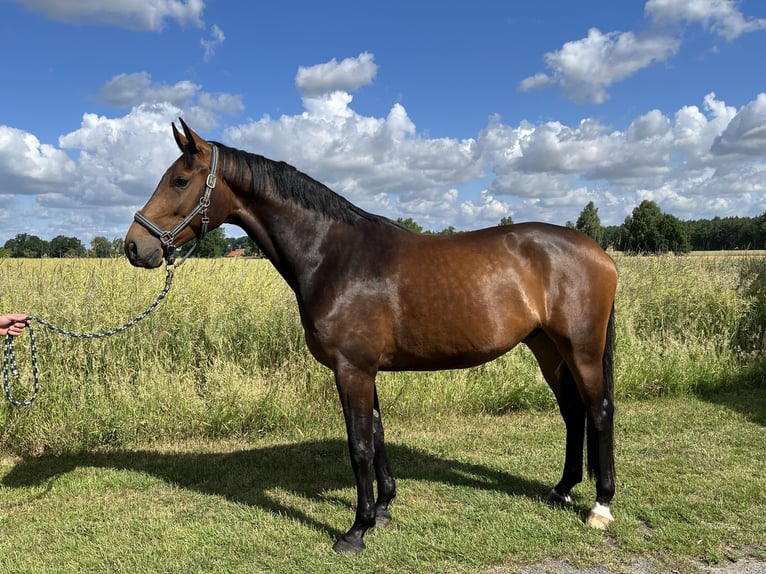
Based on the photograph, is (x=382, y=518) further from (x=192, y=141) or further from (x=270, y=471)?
(x=192, y=141)

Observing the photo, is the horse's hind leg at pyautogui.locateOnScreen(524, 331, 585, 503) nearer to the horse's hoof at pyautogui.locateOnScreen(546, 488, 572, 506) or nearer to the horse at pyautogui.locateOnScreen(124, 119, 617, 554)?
the horse's hoof at pyautogui.locateOnScreen(546, 488, 572, 506)

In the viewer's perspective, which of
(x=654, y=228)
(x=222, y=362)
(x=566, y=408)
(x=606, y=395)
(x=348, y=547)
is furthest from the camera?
(x=654, y=228)

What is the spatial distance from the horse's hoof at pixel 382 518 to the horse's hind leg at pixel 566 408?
4.18ft

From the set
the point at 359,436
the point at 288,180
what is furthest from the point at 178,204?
the point at 359,436

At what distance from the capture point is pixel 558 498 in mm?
3844

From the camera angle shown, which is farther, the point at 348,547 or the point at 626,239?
the point at 626,239

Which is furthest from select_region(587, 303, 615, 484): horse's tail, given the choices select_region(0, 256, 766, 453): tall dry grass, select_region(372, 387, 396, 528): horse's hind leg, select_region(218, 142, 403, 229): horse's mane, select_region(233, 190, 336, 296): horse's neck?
select_region(0, 256, 766, 453): tall dry grass

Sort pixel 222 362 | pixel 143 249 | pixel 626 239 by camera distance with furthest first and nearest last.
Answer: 1. pixel 626 239
2. pixel 222 362
3. pixel 143 249

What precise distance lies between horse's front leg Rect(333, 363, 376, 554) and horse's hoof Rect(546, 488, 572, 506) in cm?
146

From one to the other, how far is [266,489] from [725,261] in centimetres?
988

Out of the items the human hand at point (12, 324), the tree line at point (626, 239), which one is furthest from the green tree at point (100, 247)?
the human hand at point (12, 324)

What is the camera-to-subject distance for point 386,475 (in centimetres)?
373

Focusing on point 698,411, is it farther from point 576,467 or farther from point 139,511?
point 139,511

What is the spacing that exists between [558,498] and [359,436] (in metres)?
1.74
